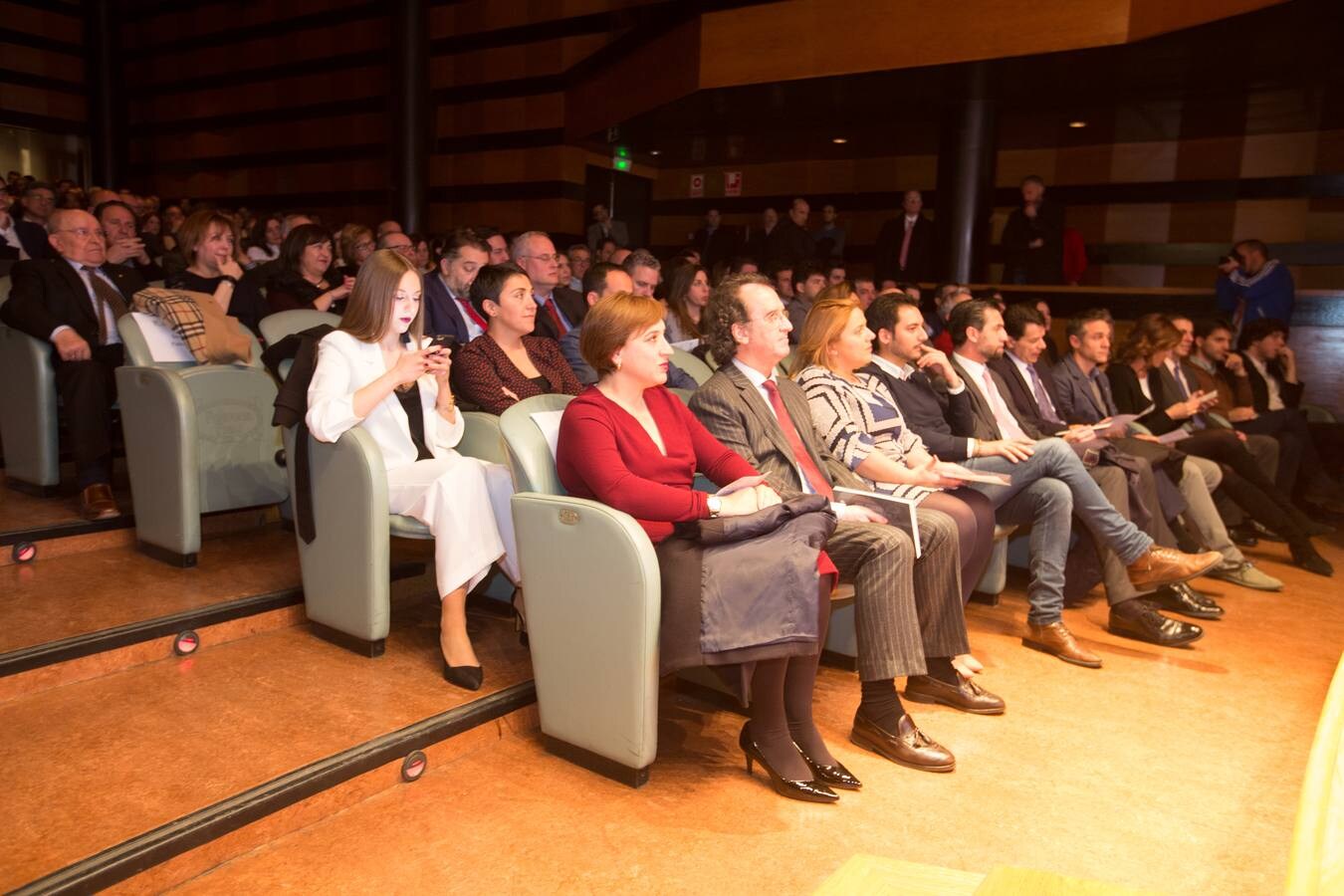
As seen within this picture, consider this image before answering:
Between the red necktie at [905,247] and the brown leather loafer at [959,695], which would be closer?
the brown leather loafer at [959,695]

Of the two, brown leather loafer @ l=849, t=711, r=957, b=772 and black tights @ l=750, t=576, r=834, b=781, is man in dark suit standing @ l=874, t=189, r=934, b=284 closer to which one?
brown leather loafer @ l=849, t=711, r=957, b=772

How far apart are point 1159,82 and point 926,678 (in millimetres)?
5350

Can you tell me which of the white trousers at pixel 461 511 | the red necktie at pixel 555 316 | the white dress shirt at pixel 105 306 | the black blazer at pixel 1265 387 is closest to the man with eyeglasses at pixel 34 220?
the white dress shirt at pixel 105 306

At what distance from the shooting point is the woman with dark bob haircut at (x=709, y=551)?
2.11 metres

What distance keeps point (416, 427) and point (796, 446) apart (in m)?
1.10

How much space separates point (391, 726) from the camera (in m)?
2.23

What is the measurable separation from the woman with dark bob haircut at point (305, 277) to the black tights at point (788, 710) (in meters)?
2.47

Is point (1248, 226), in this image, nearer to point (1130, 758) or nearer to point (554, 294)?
point (554, 294)

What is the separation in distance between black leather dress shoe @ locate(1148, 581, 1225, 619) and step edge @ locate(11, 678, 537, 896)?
2.72 metres

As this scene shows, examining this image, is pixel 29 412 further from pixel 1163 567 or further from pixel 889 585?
pixel 1163 567

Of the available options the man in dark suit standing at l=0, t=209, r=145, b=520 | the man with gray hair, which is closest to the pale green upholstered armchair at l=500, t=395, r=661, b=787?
the man in dark suit standing at l=0, t=209, r=145, b=520

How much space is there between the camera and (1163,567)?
341 centimetres

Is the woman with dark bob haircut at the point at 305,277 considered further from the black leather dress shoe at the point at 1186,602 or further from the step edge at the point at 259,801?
the black leather dress shoe at the point at 1186,602

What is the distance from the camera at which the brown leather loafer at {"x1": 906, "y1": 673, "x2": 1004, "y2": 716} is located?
276 centimetres
